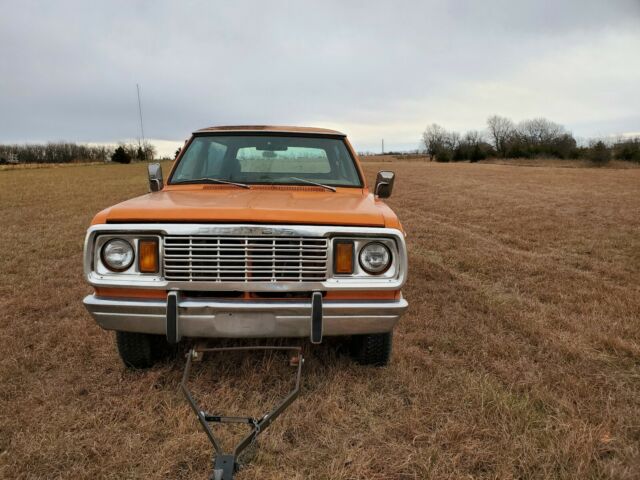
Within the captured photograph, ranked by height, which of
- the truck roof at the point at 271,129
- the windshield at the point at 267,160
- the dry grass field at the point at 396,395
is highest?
the truck roof at the point at 271,129

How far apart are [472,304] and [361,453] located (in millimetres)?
2542

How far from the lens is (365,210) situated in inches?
98.7

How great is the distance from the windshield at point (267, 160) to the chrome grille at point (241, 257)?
46.0 inches

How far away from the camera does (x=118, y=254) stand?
2398 mm

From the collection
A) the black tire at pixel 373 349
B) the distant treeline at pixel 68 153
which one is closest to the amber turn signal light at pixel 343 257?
the black tire at pixel 373 349

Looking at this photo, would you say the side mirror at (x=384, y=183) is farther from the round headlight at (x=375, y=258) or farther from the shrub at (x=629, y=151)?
the shrub at (x=629, y=151)

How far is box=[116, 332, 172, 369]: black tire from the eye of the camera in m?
2.79

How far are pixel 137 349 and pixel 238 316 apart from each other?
0.93 meters

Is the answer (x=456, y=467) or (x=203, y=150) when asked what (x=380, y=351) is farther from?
(x=203, y=150)

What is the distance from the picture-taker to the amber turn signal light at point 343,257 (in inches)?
93.7

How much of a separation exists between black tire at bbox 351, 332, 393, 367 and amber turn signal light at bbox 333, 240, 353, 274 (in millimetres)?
662

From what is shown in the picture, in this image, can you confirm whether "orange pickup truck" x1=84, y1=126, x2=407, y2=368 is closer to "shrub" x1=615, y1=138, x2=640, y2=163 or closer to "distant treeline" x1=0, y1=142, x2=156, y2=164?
"shrub" x1=615, y1=138, x2=640, y2=163

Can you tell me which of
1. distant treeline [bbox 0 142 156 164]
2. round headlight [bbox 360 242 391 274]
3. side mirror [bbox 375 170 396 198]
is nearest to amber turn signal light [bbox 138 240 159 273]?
round headlight [bbox 360 242 391 274]

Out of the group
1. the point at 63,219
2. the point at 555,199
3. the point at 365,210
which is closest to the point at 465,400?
the point at 365,210
